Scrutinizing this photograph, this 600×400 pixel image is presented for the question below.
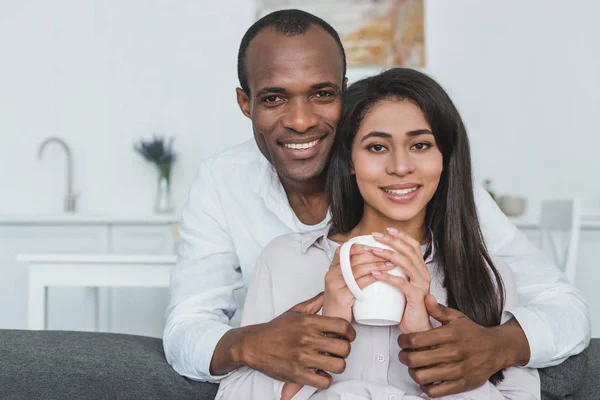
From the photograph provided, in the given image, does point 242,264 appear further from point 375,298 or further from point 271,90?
point 375,298

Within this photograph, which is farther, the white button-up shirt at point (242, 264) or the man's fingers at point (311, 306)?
the white button-up shirt at point (242, 264)

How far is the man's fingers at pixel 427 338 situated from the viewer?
1062 mm

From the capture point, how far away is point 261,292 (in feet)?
4.35

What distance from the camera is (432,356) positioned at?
107cm

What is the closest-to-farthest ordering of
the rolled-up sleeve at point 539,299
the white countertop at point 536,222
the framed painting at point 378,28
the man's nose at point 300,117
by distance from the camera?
the rolled-up sleeve at point 539,299 → the man's nose at point 300,117 → the white countertop at point 536,222 → the framed painting at point 378,28

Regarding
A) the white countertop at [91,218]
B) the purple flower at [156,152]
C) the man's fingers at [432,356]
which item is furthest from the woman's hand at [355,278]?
the purple flower at [156,152]

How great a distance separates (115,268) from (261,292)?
33.5 inches

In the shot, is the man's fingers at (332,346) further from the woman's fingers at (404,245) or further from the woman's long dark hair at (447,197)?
→ the woman's long dark hair at (447,197)

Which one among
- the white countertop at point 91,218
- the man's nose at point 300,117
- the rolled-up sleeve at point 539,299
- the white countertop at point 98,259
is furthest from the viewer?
the white countertop at point 91,218

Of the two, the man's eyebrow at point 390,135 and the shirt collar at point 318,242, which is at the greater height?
the man's eyebrow at point 390,135

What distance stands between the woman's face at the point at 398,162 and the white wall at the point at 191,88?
2.56 m

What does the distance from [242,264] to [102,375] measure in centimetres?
49

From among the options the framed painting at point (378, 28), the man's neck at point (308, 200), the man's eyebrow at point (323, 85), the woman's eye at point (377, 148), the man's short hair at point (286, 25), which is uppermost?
the framed painting at point (378, 28)

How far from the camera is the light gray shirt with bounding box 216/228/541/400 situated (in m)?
1.16
